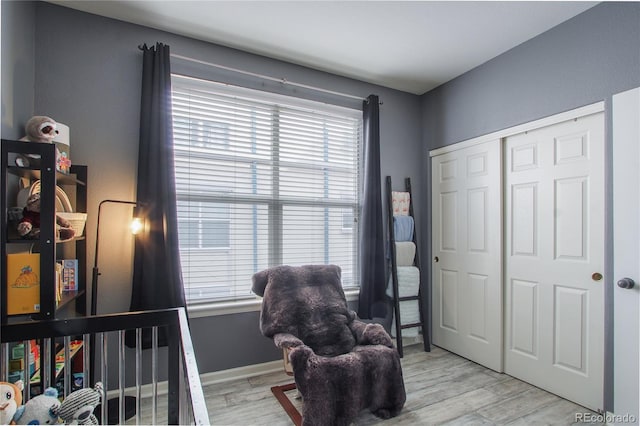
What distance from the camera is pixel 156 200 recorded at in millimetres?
2168

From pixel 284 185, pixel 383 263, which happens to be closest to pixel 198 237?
pixel 284 185

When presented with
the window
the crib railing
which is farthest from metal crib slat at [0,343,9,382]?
the window

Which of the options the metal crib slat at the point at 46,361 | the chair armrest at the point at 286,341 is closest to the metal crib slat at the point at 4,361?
the metal crib slat at the point at 46,361

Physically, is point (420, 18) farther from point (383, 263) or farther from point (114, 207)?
point (114, 207)

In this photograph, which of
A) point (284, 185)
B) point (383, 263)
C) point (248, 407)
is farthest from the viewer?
point (383, 263)

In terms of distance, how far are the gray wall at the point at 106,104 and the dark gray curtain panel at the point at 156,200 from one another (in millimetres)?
131

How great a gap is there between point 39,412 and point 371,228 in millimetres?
2448

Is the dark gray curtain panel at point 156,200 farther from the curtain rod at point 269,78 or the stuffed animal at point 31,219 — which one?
the stuffed animal at point 31,219

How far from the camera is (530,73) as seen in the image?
2447 mm

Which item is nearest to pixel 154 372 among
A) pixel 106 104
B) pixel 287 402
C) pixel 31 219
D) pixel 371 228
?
pixel 31 219

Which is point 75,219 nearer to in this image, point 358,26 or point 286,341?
point 286,341

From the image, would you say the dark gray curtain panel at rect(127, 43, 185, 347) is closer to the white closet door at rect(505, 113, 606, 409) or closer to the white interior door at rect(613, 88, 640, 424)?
the white closet door at rect(505, 113, 606, 409)

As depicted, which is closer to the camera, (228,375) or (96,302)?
(96,302)

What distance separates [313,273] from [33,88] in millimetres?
2224
